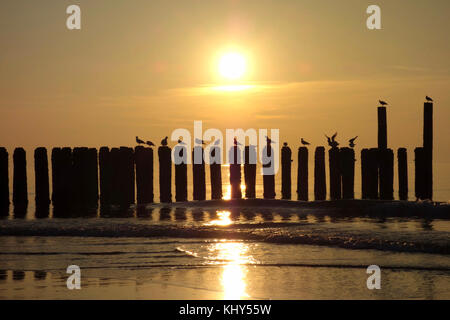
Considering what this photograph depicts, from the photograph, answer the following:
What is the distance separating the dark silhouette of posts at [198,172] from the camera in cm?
2325

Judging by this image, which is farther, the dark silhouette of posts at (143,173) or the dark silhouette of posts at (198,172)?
the dark silhouette of posts at (143,173)

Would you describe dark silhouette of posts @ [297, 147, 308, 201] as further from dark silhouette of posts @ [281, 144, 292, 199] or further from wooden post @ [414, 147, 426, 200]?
wooden post @ [414, 147, 426, 200]

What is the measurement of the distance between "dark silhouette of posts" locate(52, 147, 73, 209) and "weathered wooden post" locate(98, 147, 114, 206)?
1.00 meters

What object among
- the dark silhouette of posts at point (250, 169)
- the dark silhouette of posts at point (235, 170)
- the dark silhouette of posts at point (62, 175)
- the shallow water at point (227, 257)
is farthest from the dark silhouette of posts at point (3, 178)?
the dark silhouette of posts at point (250, 169)

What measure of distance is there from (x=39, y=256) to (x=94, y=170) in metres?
11.0

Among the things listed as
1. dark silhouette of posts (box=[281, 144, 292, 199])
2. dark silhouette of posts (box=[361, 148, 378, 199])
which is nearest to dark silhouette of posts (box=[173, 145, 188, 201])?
dark silhouette of posts (box=[281, 144, 292, 199])

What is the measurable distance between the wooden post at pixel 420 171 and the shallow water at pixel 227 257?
5306 mm

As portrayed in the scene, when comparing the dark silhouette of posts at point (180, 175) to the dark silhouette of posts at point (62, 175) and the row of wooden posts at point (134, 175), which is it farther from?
the dark silhouette of posts at point (62, 175)

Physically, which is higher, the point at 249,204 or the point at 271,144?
the point at 271,144

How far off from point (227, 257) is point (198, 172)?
1135 cm

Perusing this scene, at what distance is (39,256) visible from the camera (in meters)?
12.8

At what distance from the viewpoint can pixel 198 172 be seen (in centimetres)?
2362
